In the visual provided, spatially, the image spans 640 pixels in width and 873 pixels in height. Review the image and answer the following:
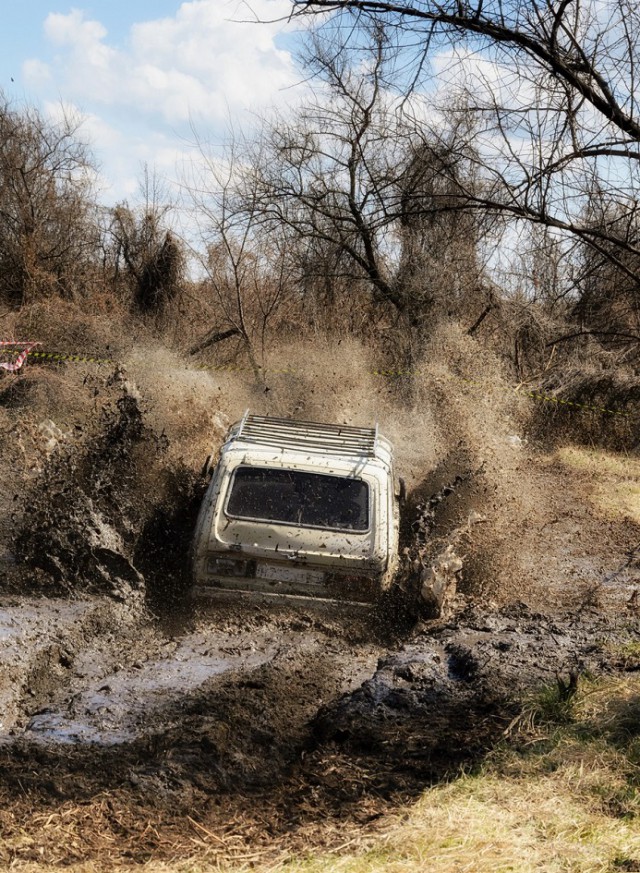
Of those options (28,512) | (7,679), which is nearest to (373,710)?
(7,679)

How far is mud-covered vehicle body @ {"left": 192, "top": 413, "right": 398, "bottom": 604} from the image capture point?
853 cm

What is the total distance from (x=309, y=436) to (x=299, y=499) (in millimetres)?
1334

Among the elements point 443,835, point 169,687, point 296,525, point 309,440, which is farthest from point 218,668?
point 443,835

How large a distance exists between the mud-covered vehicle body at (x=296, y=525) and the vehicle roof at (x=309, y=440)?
22 mm

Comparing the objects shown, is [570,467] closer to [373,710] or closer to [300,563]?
[300,563]

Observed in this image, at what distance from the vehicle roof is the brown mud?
1115 mm

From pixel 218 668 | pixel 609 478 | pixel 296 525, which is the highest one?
pixel 296 525

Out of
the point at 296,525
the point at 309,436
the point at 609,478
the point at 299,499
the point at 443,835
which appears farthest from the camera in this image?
the point at 609,478

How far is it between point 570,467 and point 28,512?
1269 cm

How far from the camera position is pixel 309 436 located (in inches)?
401

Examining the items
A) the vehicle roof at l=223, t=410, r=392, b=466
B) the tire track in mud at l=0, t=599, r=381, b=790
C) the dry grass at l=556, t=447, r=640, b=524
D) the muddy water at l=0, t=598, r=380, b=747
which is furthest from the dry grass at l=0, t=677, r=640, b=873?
the dry grass at l=556, t=447, r=640, b=524

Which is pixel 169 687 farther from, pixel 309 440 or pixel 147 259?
pixel 147 259

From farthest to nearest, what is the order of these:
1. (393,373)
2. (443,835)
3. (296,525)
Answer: (393,373) → (296,525) → (443,835)

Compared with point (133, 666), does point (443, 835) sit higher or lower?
higher
